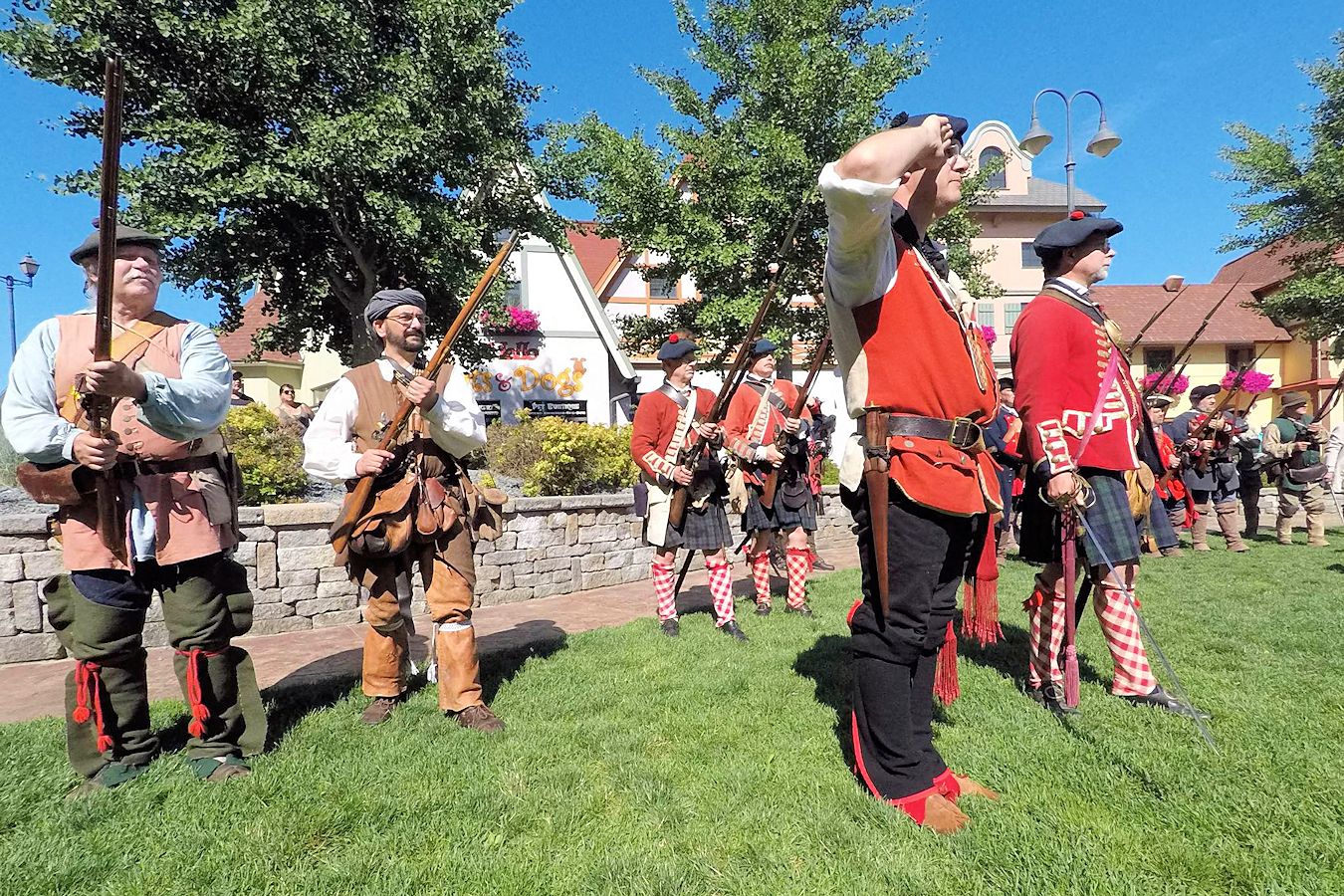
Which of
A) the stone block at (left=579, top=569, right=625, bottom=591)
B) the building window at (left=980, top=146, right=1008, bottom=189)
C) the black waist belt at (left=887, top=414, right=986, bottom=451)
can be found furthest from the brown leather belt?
the building window at (left=980, top=146, right=1008, bottom=189)

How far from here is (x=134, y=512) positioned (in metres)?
2.79

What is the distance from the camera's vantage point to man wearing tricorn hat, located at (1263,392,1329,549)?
927 cm

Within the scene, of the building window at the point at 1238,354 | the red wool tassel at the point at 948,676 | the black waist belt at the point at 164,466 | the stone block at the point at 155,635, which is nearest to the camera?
the black waist belt at the point at 164,466

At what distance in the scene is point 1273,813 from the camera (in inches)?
92.5

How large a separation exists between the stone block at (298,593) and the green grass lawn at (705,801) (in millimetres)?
2074

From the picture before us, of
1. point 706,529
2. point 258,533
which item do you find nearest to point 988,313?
point 706,529

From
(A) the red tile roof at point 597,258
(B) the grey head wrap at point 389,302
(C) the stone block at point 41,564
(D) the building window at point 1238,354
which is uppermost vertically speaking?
(A) the red tile roof at point 597,258

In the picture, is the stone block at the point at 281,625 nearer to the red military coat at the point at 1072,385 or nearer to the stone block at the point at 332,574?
the stone block at the point at 332,574

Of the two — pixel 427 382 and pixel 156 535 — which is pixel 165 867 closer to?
pixel 156 535

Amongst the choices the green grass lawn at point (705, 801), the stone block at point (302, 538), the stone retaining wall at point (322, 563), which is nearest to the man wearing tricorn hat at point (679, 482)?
the green grass lawn at point (705, 801)

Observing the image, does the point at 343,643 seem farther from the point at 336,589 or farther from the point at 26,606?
the point at 26,606

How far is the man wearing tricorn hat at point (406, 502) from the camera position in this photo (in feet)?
11.2

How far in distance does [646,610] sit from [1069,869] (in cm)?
464

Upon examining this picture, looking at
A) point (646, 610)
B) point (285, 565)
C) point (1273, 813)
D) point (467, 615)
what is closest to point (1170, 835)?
point (1273, 813)
